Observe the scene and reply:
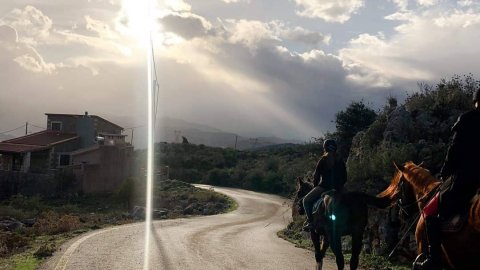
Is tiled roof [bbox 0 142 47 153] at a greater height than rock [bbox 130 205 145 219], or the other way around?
tiled roof [bbox 0 142 47 153]

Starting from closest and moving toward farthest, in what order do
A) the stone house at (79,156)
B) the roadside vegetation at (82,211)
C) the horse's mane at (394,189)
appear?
1. the horse's mane at (394,189)
2. the roadside vegetation at (82,211)
3. the stone house at (79,156)

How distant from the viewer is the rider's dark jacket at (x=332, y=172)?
425 inches

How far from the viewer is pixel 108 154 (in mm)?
53000

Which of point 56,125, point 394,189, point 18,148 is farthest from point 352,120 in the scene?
point 56,125

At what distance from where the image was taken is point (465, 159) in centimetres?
668

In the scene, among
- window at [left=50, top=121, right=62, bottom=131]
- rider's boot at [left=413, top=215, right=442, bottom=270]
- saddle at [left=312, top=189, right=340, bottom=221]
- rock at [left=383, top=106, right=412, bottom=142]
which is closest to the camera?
rider's boot at [left=413, top=215, right=442, bottom=270]

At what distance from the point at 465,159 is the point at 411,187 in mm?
1959

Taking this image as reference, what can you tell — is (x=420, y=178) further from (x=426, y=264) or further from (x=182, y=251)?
(x=182, y=251)

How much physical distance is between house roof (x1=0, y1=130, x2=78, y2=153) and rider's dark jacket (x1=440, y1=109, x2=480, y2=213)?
51.6m

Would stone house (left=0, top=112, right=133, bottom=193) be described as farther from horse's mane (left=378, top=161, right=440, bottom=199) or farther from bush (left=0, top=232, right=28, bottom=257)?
horse's mane (left=378, top=161, right=440, bottom=199)

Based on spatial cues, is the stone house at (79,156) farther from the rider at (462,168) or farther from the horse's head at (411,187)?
the rider at (462,168)

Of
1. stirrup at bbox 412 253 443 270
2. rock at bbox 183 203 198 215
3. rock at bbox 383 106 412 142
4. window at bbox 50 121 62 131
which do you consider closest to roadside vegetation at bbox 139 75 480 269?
rock at bbox 383 106 412 142

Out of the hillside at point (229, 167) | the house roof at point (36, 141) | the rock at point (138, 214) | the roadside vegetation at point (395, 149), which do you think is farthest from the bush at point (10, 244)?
the house roof at point (36, 141)

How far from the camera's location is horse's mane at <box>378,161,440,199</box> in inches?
316
